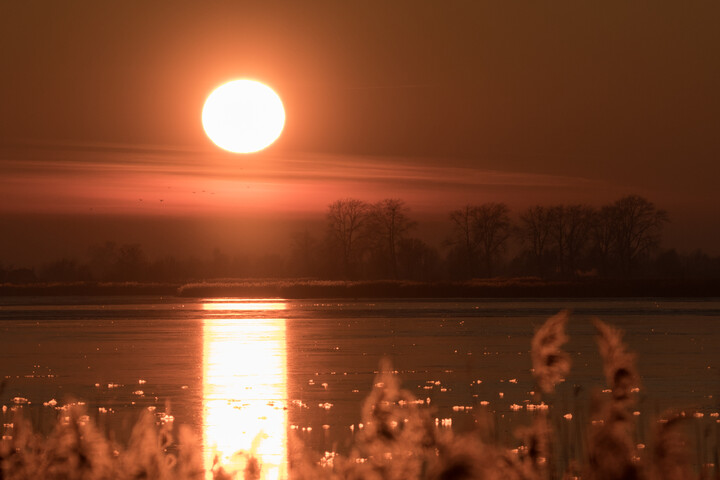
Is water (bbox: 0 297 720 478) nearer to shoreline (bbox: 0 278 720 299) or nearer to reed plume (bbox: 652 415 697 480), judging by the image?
reed plume (bbox: 652 415 697 480)

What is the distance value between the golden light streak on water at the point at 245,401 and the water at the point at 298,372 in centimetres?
3

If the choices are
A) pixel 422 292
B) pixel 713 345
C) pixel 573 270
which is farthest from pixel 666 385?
pixel 573 270

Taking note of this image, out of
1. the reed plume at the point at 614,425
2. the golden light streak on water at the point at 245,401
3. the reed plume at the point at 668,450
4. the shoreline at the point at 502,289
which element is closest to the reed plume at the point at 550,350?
the reed plume at the point at 614,425

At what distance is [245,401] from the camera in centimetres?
1595

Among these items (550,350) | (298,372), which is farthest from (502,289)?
(550,350)

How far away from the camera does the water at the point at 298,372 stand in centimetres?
1345

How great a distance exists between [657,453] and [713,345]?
23.7 metres

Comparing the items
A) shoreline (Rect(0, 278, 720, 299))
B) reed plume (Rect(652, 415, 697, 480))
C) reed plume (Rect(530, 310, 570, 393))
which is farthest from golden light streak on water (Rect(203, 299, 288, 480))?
shoreline (Rect(0, 278, 720, 299))

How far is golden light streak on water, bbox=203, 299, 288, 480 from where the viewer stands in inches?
414

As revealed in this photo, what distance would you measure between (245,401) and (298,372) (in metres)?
4.46

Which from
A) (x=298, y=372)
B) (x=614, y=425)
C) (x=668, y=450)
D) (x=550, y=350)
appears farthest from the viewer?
(x=298, y=372)

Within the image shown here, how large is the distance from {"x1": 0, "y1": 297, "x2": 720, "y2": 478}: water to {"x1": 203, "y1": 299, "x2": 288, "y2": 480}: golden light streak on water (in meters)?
0.03

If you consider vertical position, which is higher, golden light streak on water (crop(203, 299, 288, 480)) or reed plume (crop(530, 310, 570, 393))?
reed plume (crop(530, 310, 570, 393))

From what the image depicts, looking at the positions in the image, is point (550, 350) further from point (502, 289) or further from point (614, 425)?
point (502, 289)
